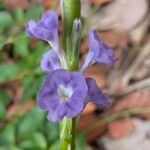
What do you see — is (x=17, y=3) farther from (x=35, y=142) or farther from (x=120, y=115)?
(x=35, y=142)

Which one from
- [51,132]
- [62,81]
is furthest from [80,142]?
[62,81]

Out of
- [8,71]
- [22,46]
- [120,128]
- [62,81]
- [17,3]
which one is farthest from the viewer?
[17,3]

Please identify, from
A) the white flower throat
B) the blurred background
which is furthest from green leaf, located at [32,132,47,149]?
the white flower throat

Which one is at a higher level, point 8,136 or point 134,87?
point 134,87

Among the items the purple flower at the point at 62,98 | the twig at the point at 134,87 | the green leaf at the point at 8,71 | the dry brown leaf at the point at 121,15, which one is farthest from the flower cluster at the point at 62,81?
the dry brown leaf at the point at 121,15

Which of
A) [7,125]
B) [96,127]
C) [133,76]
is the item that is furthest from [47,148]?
[133,76]

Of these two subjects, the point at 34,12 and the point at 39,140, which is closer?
the point at 39,140

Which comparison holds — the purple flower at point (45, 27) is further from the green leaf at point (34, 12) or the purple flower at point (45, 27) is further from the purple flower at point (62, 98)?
the green leaf at point (34, 12)

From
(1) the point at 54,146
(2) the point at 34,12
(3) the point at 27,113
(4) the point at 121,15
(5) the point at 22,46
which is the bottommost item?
(1) the point at 54,146

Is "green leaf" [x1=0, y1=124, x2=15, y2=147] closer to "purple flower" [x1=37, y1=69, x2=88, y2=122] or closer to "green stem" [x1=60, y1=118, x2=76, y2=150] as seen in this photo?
"green stem" [x1=60, y1=118, x2=76, y2=150]
